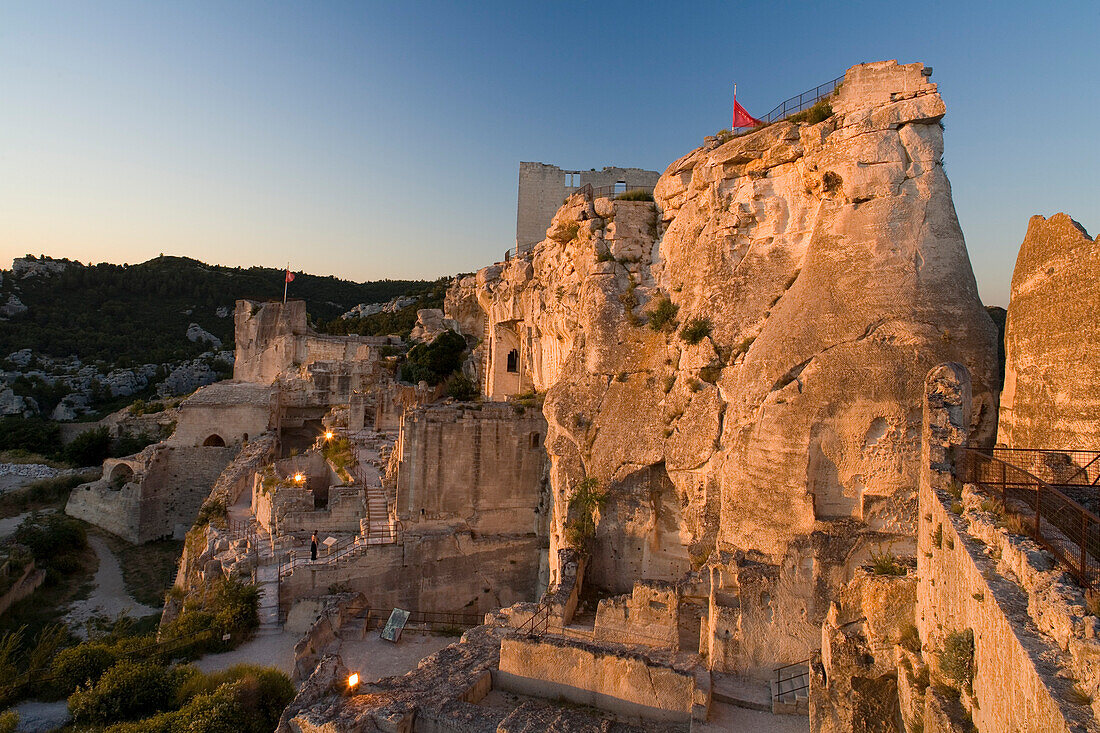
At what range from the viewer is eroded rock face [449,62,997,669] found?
12.5 meters

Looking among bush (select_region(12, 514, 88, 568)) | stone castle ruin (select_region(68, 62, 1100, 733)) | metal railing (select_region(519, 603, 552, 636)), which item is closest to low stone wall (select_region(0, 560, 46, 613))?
bush (select_region(12, 514, 88, 568))

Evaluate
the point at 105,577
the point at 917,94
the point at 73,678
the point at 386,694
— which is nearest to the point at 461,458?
the point at 386,694

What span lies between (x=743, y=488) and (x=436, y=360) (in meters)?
25.8

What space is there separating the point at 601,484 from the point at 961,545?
11025 mm

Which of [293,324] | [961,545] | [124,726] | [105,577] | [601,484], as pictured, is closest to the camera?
[961,545]

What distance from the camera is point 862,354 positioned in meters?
12.9

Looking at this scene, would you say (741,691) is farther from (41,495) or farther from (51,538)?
(41,495)

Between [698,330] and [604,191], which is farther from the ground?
[604,191]

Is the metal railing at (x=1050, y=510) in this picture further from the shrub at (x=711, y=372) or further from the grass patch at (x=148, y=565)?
the grass patch at (x=148, y=565)

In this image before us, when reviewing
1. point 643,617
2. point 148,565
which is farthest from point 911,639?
point 148,565

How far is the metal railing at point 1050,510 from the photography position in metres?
5.64

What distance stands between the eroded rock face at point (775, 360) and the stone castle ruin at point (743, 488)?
0.19 ft

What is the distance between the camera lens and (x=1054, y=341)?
952 cm

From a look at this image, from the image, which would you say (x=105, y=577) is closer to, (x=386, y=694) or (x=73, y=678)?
(x=73, y=678)
